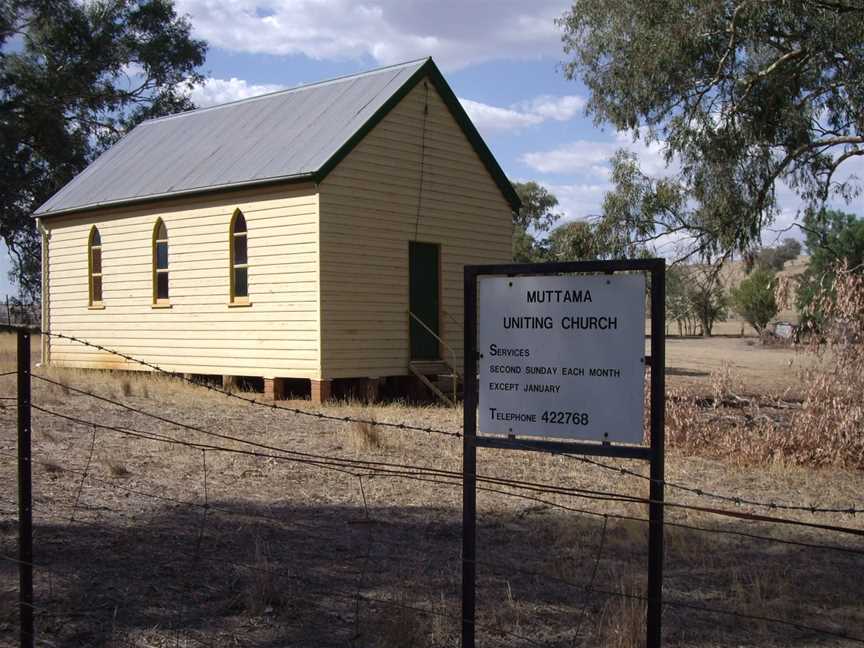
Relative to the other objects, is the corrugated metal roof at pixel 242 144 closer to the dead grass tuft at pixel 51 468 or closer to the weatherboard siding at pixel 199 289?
the weatherboard siding at pixel 199 289

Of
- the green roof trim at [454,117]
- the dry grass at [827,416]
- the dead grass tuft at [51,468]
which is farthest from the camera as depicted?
the green roof trim at [454,117]

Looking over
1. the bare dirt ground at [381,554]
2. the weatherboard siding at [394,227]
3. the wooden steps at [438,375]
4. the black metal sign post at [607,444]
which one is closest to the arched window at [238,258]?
the weatherboard siding at [394,227]

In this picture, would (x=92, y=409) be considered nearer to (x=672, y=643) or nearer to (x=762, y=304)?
(x=672, y=643)

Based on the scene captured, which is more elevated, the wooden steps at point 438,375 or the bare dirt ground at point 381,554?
the wooden steps at point 438,375

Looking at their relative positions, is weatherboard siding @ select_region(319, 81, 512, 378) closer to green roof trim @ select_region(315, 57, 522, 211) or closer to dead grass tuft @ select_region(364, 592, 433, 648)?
green roof trim @ select_region(315, 57, 522, 211)

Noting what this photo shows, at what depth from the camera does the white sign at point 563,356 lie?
4.63 metres

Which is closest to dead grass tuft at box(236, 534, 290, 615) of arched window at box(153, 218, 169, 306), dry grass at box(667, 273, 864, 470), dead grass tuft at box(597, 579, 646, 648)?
dead grass tuft at box(597, 579, 646, 648)

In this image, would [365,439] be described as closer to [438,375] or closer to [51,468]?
[51,468]

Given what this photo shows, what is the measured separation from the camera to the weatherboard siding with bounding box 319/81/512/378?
17953mm

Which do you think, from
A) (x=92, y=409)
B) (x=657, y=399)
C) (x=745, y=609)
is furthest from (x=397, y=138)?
(x=657, y=399)

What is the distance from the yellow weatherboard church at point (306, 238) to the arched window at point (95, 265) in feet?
0.15

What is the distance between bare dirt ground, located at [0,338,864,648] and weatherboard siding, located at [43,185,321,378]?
216 inches

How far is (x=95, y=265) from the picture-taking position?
23234mm

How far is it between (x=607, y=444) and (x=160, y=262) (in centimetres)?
1788
